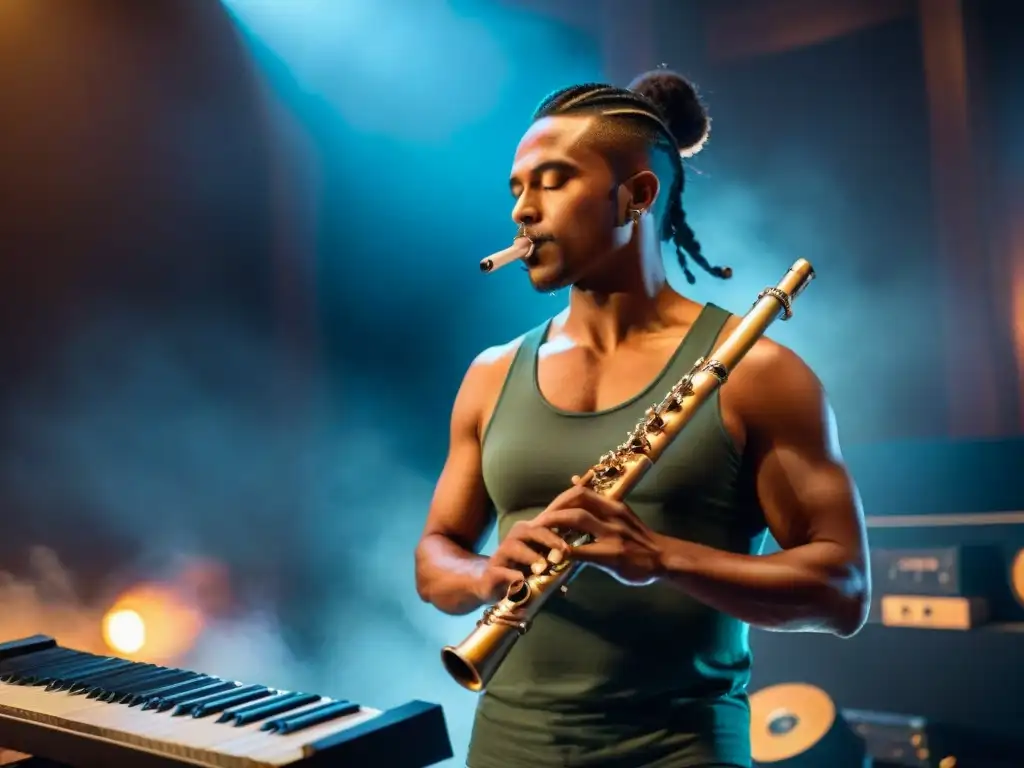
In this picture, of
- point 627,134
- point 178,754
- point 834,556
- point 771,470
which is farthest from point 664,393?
point 178,754

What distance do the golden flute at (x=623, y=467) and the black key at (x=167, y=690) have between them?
0.48 metres

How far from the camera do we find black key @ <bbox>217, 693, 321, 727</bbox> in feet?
4.37

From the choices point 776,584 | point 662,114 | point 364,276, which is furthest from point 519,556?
point 364,276

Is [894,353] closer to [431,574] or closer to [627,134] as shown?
[627,134]

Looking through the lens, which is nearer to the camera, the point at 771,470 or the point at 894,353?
the point at 771,470

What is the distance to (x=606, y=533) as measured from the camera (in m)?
1.35

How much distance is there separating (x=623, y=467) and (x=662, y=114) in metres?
0.79

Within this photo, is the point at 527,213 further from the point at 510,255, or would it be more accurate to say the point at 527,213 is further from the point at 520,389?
the point at 520,389

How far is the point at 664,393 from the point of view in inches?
63.4

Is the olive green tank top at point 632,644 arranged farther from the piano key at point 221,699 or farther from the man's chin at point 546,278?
the piano key at point 221,699

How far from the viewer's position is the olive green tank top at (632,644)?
147cm

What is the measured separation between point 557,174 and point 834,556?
2.61ft

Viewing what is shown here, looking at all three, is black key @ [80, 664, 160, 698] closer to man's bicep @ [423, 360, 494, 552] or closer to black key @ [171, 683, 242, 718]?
black key @ [171, 683, 242, 718]

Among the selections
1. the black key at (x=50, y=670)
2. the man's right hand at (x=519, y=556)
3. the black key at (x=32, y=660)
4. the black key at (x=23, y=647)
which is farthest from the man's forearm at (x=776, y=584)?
the black key at (x=23, y=647)
